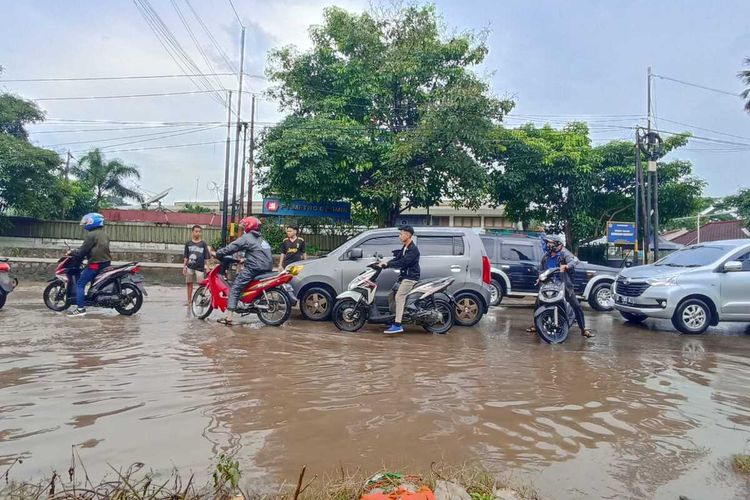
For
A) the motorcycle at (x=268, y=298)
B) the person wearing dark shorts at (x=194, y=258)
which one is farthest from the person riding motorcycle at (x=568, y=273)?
the person wearing dark shorts at (x=194, y=258)

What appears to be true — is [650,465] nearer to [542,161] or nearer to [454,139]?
[454,139]

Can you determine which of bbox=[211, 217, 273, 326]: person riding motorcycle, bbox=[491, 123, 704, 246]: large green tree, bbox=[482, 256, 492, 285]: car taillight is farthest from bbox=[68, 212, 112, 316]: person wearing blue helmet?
bbox=[491, 123, 704, 246]: large green tree

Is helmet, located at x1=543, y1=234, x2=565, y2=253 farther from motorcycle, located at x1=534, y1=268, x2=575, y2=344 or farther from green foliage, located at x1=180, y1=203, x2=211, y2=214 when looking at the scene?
→ green foliage, located at x1=180, y1=203, x2=211, y2=214

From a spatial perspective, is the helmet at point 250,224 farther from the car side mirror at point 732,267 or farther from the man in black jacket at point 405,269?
the car side mirror at point 732,267

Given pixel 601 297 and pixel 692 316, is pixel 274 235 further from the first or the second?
pixel 692 316

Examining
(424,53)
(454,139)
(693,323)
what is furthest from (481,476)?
(424,53)

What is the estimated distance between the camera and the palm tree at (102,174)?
29.9m

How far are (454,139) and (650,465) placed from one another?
13.4 meters

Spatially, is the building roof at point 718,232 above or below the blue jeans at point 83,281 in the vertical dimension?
above

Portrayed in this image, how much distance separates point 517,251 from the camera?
44.0 ft

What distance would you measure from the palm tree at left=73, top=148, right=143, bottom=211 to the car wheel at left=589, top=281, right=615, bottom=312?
26468 mm

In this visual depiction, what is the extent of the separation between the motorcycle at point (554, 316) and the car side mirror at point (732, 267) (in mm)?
3515

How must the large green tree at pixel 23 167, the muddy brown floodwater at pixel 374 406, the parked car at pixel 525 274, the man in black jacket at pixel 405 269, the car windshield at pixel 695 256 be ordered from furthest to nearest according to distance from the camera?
1. the large green tree at pixel 23 167
2. the parked car at pixel 525 274
3. the car windshield at pixel 695 256
4. the man in black jacket at pixel 405 269
5. the muddy brown floodwater at pixel 374 406

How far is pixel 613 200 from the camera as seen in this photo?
22234 mm
